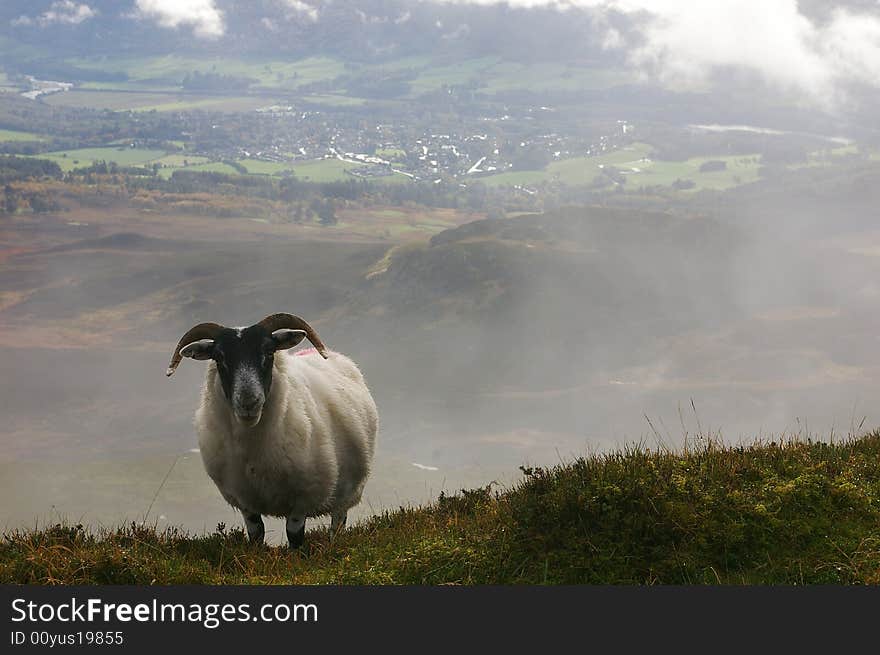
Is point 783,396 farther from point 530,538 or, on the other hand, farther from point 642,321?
point 530,538

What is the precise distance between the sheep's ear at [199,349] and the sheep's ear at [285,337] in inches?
27.8

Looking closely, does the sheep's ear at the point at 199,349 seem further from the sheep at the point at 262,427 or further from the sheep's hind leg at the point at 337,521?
the sheep's hind leg at the point at 337,521

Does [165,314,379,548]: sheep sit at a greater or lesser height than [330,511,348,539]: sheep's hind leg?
greater

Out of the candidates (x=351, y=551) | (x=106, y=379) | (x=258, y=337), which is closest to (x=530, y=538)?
(x=351, y=551)

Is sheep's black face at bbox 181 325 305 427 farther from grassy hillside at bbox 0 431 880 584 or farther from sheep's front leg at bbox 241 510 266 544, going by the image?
grassy hillside at bbox 0 431 880 584

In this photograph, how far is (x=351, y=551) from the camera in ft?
28.6

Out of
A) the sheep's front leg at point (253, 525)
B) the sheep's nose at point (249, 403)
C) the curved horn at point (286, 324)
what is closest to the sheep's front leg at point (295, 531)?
the sheep's front leg at point (253, 525)

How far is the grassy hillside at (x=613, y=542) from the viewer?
7176 millimetres

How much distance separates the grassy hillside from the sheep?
173 cm

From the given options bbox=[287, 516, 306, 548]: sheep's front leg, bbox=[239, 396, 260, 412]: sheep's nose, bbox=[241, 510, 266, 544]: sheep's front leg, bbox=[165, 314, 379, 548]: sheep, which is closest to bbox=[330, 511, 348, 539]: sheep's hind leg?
bbox=[165, 314, 379, 548]: sheep

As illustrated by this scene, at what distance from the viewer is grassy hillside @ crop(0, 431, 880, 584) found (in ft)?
23.5

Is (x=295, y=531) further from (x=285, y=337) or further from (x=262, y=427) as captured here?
(x=285, y=337)

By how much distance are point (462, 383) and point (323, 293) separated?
44.6m

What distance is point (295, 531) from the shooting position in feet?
33.8
